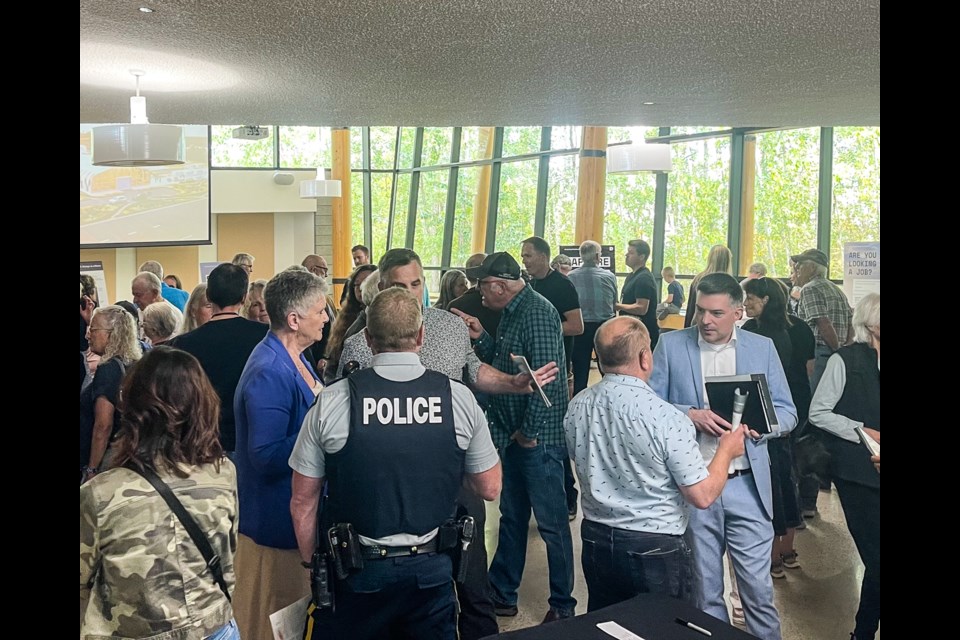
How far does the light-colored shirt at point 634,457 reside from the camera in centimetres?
271

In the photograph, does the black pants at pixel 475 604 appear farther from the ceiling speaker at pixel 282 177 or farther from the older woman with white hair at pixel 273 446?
the ceiling speaker at pixel 282 177

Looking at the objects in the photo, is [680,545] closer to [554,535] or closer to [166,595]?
[554,535]

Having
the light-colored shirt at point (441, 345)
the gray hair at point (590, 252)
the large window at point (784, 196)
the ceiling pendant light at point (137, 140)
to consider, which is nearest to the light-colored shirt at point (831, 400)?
the light-colored shirt at point (441, 345)

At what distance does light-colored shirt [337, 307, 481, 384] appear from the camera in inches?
136

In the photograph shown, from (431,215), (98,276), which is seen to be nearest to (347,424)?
(98,276)

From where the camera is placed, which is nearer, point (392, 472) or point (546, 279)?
point (392, 472)

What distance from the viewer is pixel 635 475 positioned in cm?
278

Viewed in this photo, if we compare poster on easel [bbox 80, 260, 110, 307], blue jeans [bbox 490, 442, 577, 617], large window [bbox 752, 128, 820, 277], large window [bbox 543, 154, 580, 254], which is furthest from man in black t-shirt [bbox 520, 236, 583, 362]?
large window [bbox 543, 154, 580, 254]

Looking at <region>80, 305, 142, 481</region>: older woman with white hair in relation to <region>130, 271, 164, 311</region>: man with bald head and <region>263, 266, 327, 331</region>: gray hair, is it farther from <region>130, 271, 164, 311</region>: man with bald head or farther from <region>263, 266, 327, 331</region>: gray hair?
<region>130, 271, 164, 311</region>: man with bald head

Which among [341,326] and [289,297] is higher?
[289,297]

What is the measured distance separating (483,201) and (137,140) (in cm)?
1078

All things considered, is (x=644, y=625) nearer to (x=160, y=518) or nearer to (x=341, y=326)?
(x=160, y=518)

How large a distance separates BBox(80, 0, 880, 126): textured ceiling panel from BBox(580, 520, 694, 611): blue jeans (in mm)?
1753
